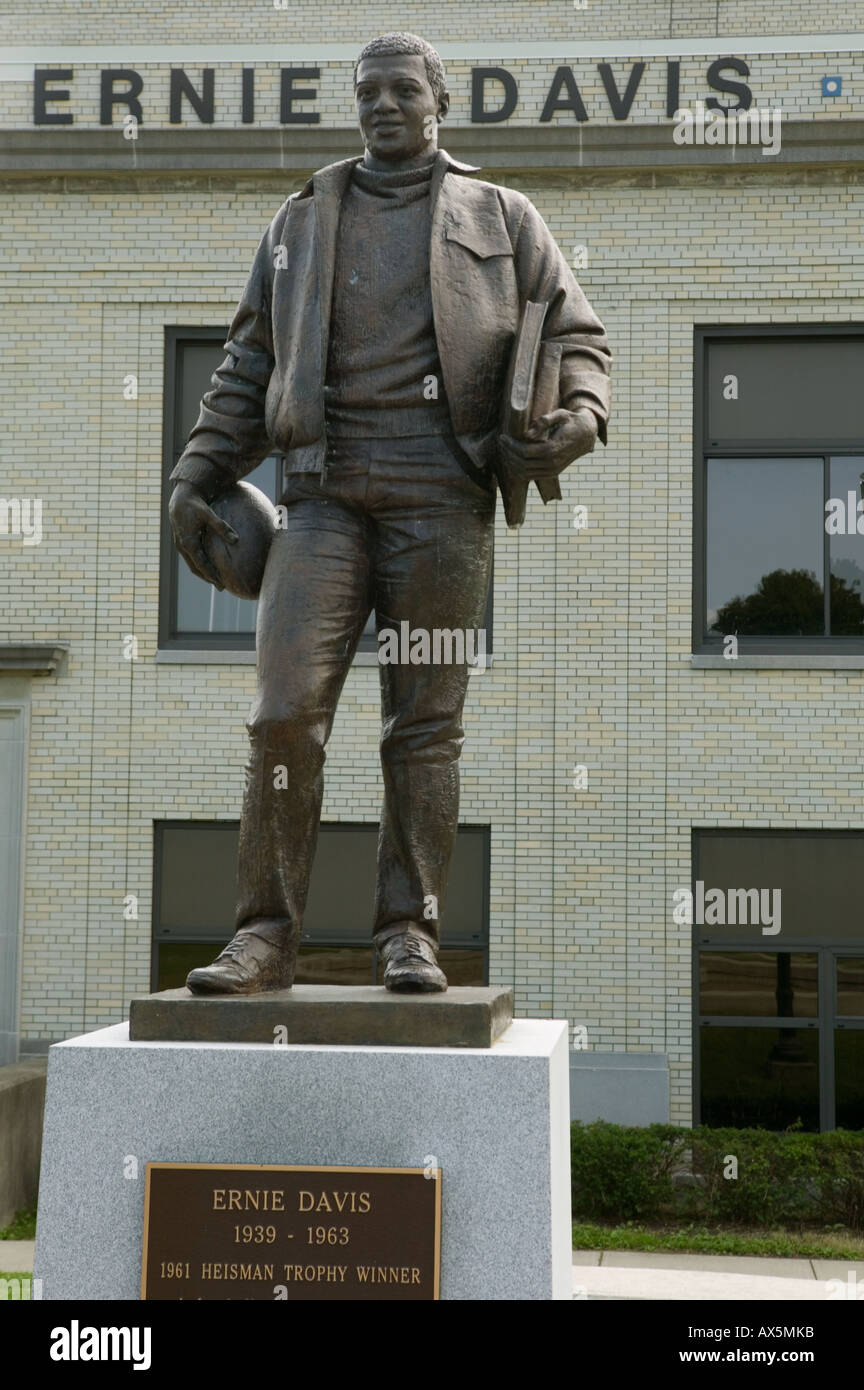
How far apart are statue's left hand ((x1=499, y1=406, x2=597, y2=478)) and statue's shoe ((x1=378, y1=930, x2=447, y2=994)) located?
59.0 inches

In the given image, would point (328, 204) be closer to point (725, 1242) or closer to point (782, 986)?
point (725, 1242)

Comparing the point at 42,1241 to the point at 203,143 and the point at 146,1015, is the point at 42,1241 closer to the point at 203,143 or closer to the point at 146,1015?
the point at 146,1015

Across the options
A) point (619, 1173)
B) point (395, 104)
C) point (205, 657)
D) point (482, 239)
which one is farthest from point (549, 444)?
point (205, 657)

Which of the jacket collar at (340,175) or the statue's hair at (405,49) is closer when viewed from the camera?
the statue's hair at (405,49)

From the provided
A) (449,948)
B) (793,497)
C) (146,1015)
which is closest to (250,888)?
(146,1015)

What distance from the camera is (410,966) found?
5078 millimetres

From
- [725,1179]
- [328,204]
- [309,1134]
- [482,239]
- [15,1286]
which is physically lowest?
[725,1179]

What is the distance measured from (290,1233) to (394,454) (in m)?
2.38

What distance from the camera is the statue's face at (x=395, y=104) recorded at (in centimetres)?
542

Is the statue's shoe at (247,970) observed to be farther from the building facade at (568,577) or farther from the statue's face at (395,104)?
the building facade at (568,577)

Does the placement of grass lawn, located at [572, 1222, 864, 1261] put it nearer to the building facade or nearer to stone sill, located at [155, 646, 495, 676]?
the building facade

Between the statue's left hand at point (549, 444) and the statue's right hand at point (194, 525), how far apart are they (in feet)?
3.13

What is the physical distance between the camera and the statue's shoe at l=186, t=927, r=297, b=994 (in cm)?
488

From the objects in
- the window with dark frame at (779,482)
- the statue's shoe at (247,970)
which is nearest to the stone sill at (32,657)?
the window with dark frame at (779,482)
